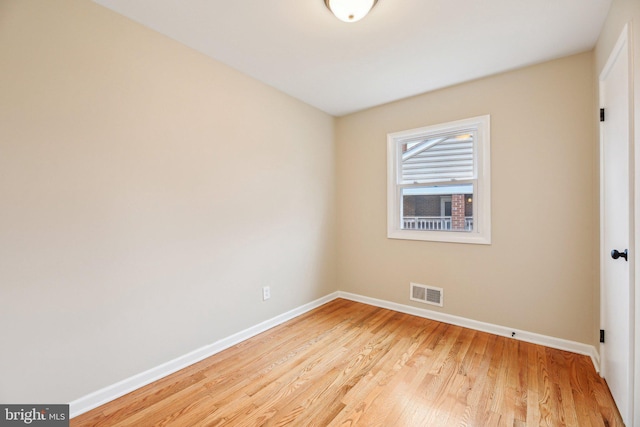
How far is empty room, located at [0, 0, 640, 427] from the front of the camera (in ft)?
Answer: 4.97

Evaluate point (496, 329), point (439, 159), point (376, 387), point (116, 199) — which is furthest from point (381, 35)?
point (496, 329)

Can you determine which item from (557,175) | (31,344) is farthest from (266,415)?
(557,175)

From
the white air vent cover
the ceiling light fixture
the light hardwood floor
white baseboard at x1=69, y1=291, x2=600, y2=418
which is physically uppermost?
the ceiling light fixture

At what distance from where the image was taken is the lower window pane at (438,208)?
2.83 metres

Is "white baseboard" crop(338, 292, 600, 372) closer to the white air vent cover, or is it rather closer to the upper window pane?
the white air vent cover

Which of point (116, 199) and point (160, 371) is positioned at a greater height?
point (116, 199)

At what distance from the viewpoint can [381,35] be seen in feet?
6.57

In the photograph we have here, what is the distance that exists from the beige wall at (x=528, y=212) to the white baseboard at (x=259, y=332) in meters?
0.07

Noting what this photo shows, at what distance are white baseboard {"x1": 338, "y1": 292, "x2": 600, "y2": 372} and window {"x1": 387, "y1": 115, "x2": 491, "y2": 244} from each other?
2.70 feet

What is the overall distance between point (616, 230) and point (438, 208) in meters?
1.47

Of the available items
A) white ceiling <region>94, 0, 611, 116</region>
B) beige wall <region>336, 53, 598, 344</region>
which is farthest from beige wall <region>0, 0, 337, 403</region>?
beige wall <region>336, 53, 598, 344</region>

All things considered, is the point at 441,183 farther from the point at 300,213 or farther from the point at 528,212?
the point at 300,213

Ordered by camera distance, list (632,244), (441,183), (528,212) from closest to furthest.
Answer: (632,244)
(528,212)
(441,183)

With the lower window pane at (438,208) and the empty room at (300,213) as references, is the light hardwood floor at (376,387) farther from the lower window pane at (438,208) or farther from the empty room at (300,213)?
the lower window pane at (438,208)
